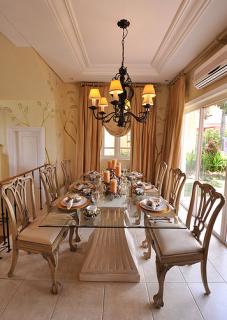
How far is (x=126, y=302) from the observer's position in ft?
5.36

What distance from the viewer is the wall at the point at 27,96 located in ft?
11.3

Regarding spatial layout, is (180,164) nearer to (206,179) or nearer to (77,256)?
(206,179)

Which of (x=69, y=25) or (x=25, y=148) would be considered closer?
(x=69, y=25)

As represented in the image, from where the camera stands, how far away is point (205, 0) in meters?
1.80

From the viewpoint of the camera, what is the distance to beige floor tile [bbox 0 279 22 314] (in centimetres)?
161

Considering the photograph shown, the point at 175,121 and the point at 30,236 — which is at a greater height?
the point at 175,121

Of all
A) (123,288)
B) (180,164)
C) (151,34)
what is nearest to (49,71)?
(151,34)

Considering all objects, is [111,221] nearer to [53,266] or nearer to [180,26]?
[53,266]

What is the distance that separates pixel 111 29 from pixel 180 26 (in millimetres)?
866

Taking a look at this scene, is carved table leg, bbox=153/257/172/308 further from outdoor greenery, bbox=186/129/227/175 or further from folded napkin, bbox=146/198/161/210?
outdoor greenery, bbox=186/129/227/175

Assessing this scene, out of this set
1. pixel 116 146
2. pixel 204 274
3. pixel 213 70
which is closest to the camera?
pixel 204 274

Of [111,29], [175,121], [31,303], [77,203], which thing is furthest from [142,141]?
[31,303]

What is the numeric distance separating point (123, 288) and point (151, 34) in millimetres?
3060

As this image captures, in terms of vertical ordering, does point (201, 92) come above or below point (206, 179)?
above
